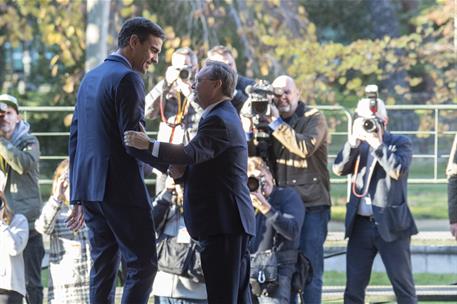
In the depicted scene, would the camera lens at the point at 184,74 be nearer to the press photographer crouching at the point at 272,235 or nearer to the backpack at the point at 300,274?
the press photographer crouching at the point at 272,235

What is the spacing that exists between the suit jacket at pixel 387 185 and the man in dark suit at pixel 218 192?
2.22 m

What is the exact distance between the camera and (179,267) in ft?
26.5

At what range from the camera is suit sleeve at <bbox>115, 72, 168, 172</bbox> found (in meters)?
6.40

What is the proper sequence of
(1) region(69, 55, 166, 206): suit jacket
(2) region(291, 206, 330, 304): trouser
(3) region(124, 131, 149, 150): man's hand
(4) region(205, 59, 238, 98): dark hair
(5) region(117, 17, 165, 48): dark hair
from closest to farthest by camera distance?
(3) region(124, 131, 149, 150): man's hand
(1) region(69, 55, 166, 206): suit jacket
(5) region(117, 17, 165, 48): dark hair
(4) region(205, 59, 238, 98): dark hair
(2) region(291, 206, 330, 304): trouser

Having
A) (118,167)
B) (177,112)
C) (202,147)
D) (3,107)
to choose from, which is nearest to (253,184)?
(177,112)

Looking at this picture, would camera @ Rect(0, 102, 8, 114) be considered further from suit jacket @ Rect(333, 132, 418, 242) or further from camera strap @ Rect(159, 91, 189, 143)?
suit jacket @ Rect(333, 132, 418, 242)

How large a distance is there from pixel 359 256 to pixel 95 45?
6449mm

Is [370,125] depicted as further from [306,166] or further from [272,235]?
[272,235]

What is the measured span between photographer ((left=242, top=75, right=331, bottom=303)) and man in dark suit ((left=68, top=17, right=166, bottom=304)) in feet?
7.87

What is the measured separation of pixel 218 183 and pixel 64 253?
2.47 metres

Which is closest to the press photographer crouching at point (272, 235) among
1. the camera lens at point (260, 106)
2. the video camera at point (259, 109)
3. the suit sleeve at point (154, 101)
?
the video camera at point (259, 109)

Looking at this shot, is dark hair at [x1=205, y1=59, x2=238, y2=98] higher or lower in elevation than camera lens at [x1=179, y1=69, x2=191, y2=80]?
lower

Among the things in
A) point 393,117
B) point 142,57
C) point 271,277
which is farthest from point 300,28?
point 142,57

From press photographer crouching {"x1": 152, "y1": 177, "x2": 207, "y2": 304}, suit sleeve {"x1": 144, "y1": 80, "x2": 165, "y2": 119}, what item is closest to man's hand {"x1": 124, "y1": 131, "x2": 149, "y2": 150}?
press photographer crouching {"x1": 152, "y1": 177, "x2": 207, "y2": 304}
